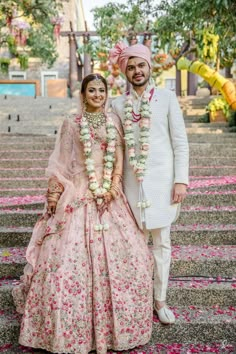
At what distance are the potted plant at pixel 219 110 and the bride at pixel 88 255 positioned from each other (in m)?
8.15

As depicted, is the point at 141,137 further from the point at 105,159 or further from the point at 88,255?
the point at 88,255

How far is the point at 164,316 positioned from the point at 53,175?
1.07m

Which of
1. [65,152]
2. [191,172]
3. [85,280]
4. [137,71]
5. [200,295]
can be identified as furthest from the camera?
[191,172]

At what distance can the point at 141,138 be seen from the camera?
2795 mm

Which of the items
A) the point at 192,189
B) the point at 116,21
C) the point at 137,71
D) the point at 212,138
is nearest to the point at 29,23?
the point at 116,21

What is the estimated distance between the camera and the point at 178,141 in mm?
2805

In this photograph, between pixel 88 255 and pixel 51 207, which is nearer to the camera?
pixel 88 255

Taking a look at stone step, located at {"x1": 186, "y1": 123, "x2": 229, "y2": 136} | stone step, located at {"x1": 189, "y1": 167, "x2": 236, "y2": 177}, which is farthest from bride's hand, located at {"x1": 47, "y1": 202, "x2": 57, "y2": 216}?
stone step, located at {"x1": 186, "y1": 123, "x2": 229, "y2": 136}

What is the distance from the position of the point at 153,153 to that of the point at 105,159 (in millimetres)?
280

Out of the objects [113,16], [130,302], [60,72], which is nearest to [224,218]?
[130,302]

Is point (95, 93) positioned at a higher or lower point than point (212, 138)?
higher

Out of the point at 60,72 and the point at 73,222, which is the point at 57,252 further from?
the point at 60,72

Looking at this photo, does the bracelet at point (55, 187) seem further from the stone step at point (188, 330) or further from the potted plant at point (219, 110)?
the potted plant at point (219, 110)

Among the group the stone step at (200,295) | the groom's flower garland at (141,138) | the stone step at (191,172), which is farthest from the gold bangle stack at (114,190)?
the stone step at (191,172)
